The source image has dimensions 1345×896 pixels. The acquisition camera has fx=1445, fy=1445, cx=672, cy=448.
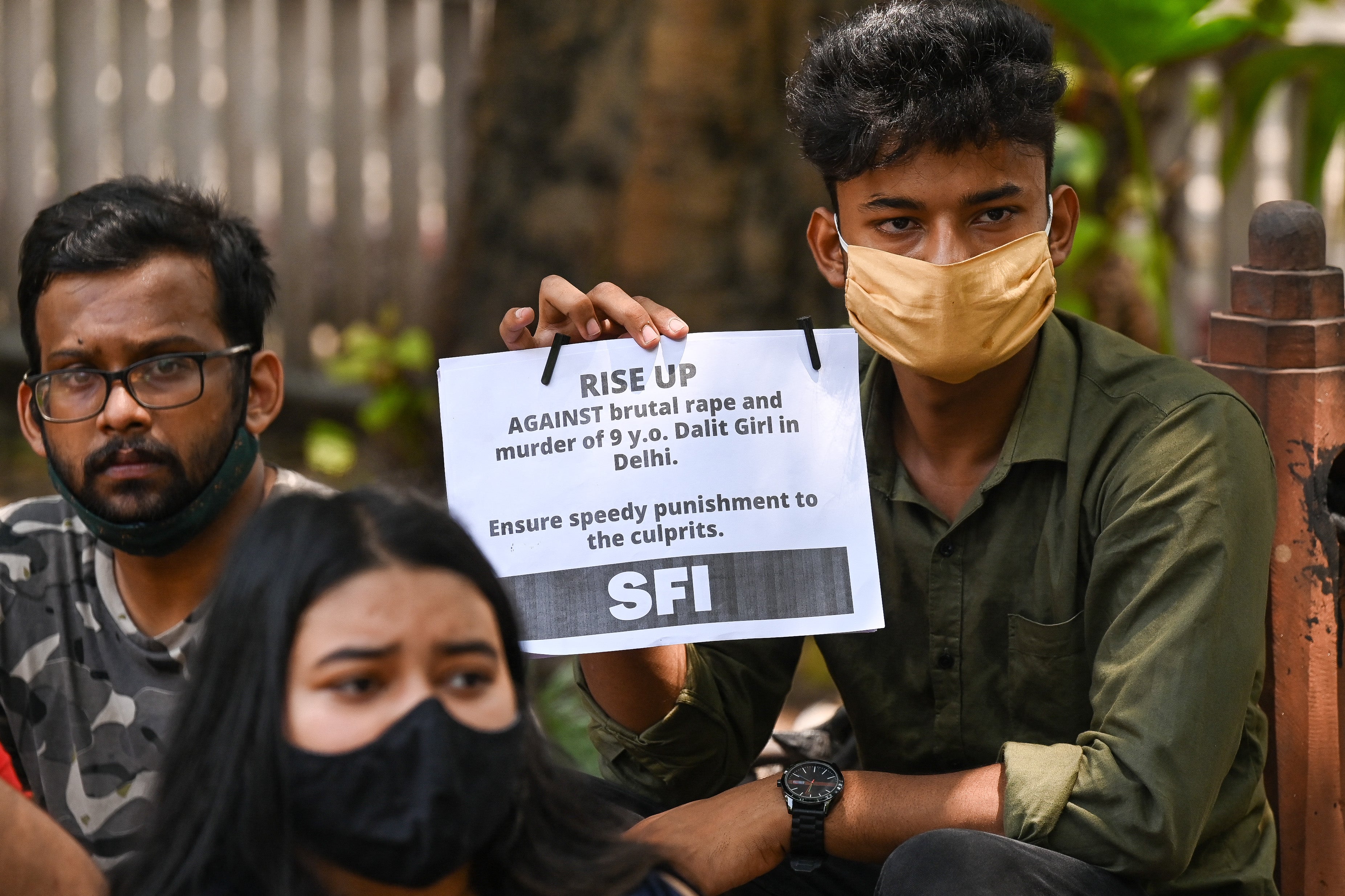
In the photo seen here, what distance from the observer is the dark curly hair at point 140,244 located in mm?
2576

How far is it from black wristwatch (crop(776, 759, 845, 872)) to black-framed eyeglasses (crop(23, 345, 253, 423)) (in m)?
1.24

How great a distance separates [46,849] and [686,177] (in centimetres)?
362

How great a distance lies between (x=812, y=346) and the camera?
238 cm

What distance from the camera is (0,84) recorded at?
23.1 ft

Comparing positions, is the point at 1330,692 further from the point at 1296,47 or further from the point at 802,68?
the point at 1296,47

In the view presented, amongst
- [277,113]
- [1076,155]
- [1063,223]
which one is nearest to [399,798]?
[1063,223]

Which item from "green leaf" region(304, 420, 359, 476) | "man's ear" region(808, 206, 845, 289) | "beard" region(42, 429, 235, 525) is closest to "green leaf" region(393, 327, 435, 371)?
"green leaf" region(304, 420, 359, 476)

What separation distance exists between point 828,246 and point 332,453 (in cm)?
416

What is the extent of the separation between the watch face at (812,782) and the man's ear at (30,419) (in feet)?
4.71

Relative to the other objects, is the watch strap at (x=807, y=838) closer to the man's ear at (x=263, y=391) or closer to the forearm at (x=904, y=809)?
the forearm at (x=904, y=809)

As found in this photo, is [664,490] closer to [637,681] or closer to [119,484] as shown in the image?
[637,681]

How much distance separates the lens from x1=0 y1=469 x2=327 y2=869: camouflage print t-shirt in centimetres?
258

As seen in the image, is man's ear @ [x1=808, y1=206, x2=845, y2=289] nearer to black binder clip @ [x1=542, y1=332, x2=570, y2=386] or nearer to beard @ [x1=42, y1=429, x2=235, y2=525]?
black binder clip @ [x1=542, y1=332, x2=570, y2=386]

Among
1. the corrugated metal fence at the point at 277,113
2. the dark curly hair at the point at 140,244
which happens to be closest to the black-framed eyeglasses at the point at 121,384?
the dark curly hair at the point at 140,244
